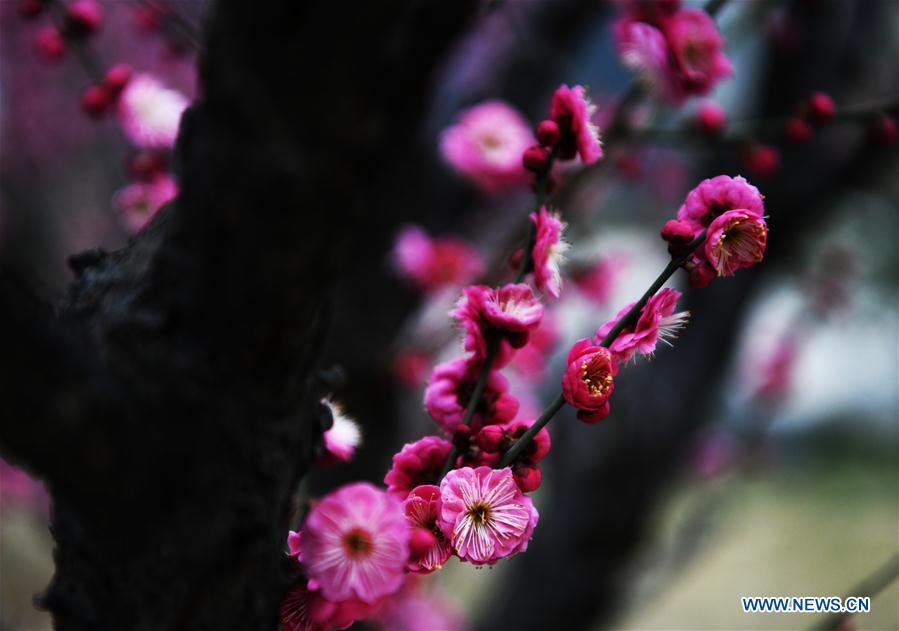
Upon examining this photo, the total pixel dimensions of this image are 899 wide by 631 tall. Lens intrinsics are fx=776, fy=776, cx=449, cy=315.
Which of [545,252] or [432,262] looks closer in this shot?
[545,252]

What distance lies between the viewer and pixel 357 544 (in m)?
0.48

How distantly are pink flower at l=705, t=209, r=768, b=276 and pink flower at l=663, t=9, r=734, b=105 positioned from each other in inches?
13.6

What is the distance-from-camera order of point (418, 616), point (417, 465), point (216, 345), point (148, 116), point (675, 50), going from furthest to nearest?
point (418, 616) → point (148, 116) → point (675, 50) → point (417, 465) → point (216, 345)

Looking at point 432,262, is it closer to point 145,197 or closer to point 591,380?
point 145,197

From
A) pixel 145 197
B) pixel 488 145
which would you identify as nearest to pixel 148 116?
pixel 145 197

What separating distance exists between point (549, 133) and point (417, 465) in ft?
0.94

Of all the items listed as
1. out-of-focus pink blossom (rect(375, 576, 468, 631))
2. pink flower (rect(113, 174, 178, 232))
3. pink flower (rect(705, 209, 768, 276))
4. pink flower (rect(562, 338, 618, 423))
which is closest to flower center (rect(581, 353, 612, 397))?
pink flower (rect(562, 338, 618, 423))

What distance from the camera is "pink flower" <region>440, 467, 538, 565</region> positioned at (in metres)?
0.52

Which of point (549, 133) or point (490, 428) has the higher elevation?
point (549, 133)

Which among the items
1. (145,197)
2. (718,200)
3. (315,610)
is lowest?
(315,610)

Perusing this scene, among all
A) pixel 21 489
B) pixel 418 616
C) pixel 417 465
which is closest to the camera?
pixel 417 465

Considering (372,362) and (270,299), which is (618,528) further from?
(270,299)

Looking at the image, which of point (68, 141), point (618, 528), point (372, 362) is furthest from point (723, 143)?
point (68, 141)

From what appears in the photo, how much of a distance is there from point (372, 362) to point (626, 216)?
5836 millimetres
